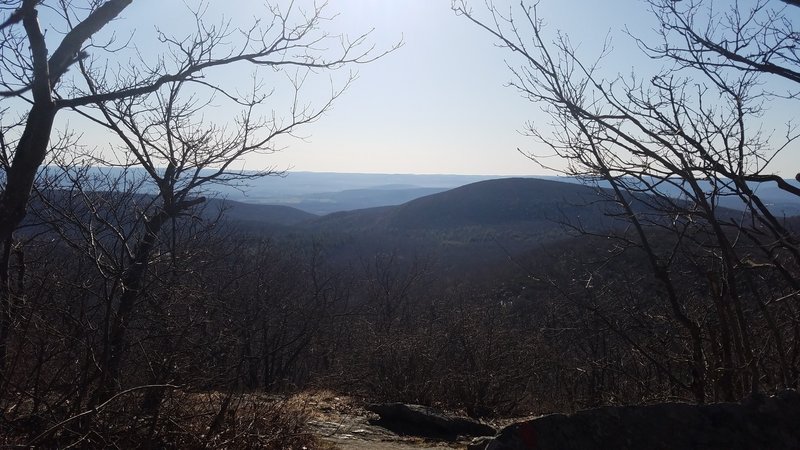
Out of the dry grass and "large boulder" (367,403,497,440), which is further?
"large boulder" (367,403,497,440)

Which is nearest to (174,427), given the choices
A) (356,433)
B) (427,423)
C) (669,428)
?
(669,428)

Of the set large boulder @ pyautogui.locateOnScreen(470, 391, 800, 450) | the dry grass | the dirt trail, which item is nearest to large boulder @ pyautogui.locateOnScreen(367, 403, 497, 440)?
the dirt trail

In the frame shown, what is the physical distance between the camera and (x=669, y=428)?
2.91m

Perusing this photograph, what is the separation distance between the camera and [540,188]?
88.9 m

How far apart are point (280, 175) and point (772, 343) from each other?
5.73 metres

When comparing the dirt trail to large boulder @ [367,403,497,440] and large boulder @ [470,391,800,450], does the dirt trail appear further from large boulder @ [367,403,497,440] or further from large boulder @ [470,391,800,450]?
large boulder @ [470,391,800,450]

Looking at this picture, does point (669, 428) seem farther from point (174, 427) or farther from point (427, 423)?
point (427, 423)

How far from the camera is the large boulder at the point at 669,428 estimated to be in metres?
2.84

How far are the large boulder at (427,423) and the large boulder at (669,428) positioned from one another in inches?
221

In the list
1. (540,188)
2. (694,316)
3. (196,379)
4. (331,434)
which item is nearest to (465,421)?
(331,434)

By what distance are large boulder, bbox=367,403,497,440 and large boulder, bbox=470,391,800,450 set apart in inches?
221

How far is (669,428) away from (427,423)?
6.05 m

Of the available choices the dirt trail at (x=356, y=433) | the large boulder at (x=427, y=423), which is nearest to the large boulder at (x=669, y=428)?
the dirt trail at (x=356, y=433)

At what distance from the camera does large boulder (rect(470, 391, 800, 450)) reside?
2836 millimetres
